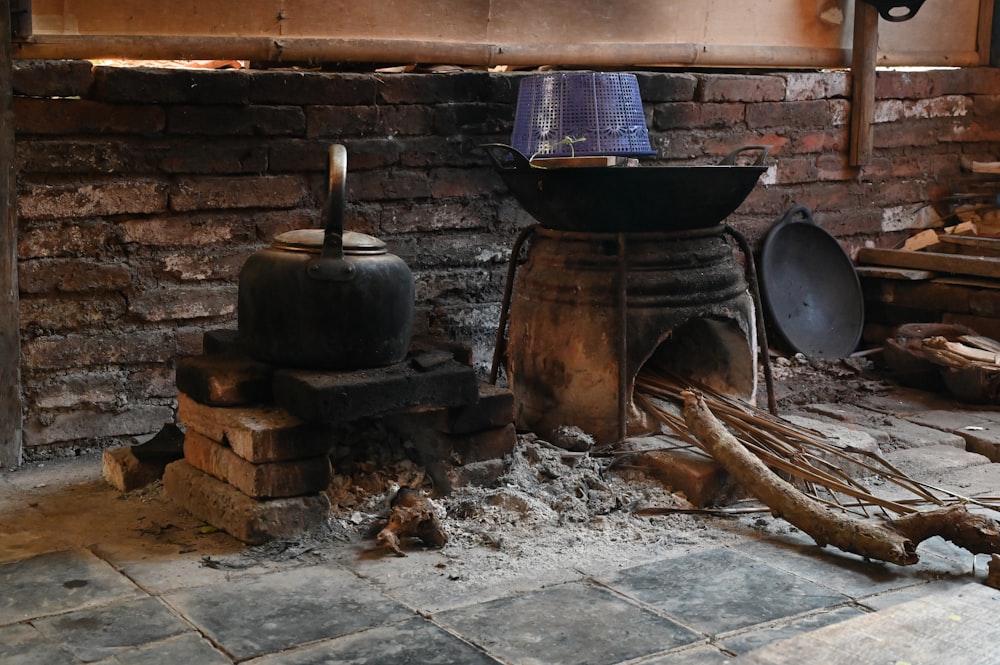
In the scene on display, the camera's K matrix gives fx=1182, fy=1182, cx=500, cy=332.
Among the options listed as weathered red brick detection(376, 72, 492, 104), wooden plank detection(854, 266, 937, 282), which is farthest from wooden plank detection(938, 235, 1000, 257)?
weathered red brick detection(376, 72, 492, 104)

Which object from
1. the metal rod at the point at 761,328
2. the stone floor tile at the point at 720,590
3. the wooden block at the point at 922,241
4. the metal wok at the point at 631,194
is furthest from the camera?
the wooden block at the point at 922,241

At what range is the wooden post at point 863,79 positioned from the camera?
604 cm

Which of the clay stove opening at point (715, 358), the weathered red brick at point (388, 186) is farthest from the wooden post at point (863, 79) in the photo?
the weathered red brick at point (388, 186)

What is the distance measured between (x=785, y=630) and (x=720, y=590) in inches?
11.2

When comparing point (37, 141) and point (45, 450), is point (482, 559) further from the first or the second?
point (37, 141)

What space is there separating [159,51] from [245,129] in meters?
0.42

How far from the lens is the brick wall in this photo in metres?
4.23

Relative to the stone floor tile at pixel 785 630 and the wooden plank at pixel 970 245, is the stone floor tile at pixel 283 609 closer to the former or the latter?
the stone floor tile at pixel 785 630

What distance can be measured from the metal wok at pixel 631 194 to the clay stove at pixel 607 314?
0.07 metres

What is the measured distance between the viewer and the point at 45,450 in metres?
4.38

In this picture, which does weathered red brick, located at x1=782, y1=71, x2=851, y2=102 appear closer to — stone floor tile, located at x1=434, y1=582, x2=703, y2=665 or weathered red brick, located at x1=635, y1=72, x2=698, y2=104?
weathered red brick, located at x1=635, y1=72, x2=698, y2=104

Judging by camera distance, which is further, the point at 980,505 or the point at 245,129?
the point at 245,129

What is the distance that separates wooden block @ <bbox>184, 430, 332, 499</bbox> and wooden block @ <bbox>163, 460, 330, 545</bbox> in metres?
0.02

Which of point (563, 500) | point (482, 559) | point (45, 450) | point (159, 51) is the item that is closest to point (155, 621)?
point (482, 559)
